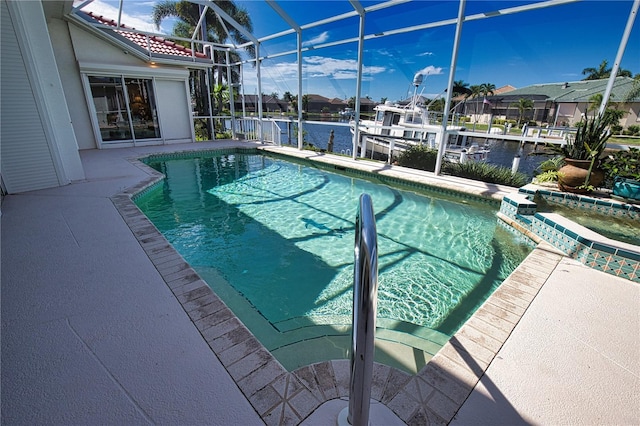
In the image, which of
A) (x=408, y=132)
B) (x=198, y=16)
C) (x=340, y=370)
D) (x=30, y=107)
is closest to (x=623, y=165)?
(x=340, y=370)

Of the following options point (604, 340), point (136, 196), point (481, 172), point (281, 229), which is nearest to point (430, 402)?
point (604, 340)

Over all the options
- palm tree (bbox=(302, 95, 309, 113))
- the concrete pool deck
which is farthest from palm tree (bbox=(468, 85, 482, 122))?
the concrete pool deck

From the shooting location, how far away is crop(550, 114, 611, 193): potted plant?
4379 mm

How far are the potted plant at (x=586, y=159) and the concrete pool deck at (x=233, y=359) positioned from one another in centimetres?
243

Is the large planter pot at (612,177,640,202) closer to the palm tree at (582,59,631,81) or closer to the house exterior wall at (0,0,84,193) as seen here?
the palm tree at (582,59,631,81)

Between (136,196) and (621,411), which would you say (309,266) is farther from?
(136,196)

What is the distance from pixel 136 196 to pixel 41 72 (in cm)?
210

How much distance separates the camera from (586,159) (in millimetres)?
4520

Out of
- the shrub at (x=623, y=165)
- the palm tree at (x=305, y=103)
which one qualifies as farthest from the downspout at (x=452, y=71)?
the palm tree at (x=305, y=103)

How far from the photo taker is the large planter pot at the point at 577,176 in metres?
4.41

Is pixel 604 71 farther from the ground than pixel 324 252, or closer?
farther from the ground

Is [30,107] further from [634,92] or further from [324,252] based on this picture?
[634,92]

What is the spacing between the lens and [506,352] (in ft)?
5.94

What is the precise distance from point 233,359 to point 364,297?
1162 mm
